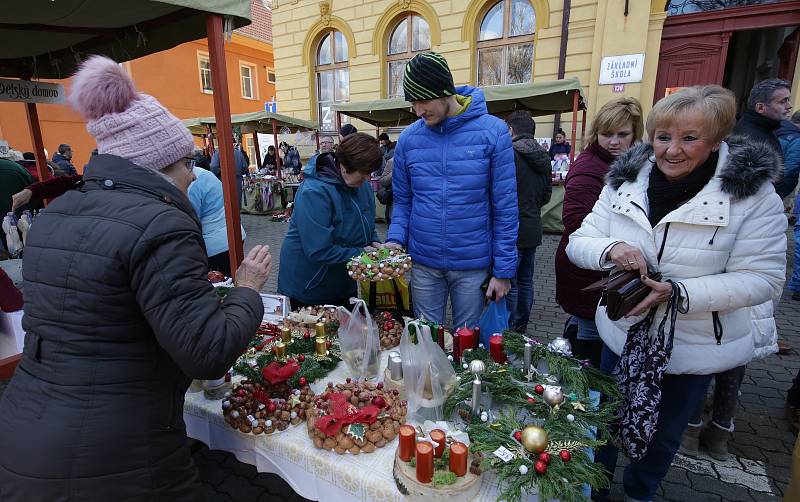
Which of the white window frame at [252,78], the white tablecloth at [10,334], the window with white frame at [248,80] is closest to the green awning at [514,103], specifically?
the white tablecloth at [10,334]

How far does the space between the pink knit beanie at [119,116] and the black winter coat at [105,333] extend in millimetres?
53

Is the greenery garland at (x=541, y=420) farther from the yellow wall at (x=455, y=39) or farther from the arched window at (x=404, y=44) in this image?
the arched window at (x=404, y=44)

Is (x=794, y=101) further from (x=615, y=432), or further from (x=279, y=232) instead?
(x=279, y=232)

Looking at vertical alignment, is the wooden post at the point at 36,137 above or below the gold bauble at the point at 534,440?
above

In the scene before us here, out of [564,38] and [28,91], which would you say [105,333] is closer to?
[28,91]

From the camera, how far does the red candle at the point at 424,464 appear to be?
112cm

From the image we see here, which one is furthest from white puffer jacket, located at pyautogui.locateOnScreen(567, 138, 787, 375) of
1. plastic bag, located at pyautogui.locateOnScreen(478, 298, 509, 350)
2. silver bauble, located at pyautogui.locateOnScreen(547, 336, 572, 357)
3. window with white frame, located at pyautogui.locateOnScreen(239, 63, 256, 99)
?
window with white frame, located at pyautogui.locateOnScreen(239, 63, 256, 99)

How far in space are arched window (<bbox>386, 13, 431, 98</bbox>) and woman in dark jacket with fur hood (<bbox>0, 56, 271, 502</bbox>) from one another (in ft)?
35.2

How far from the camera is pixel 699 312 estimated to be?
1.45 meters

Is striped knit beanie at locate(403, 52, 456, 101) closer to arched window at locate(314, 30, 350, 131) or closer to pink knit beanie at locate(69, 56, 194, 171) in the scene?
pink knit beanie at locate(69, 56, 194, 171)

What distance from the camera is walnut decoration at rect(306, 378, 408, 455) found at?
1326 mm

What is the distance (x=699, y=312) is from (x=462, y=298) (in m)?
1.13

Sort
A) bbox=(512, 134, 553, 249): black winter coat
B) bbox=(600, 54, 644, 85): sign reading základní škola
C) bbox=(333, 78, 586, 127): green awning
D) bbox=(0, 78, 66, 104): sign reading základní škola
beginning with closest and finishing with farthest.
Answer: bbox=(0, 78, 66, 104): sign reading základní škola, bbox=(512, 134, 553, 249): black winter coat, bbox=(333, 78, 586, 127): green awning, bbox=(600, 54, 644, 85): sign reading základní škola

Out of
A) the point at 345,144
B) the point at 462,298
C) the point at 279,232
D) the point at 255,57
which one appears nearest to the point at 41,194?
the point at 345,144
